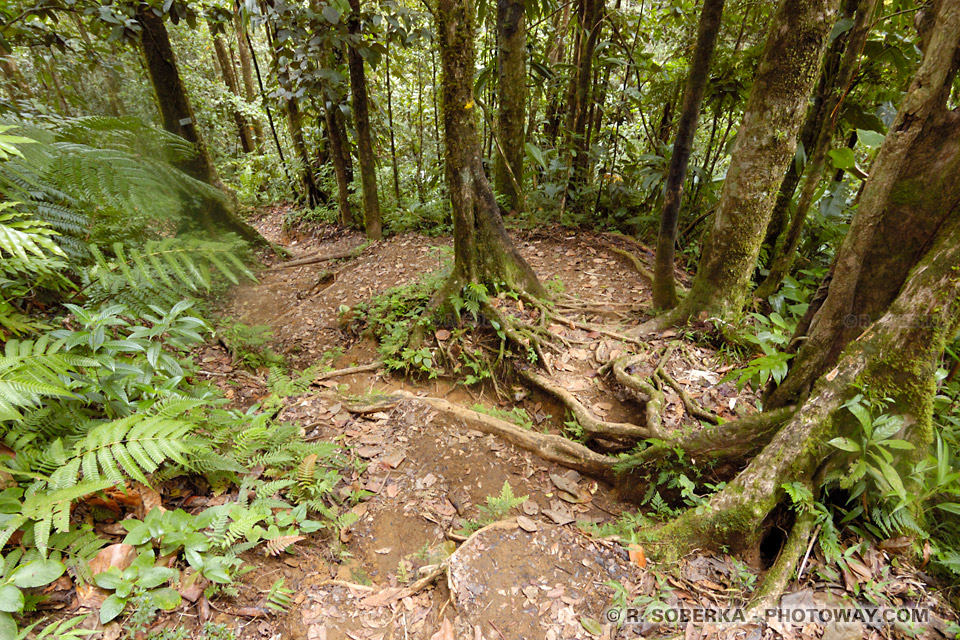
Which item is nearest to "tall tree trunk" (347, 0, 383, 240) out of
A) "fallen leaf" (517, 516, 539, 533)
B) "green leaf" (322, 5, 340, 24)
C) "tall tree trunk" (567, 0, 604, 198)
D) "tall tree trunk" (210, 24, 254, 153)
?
"green leaf" (322, 5, 340, 24)

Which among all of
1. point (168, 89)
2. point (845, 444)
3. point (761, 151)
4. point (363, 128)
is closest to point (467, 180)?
point (761, 151)

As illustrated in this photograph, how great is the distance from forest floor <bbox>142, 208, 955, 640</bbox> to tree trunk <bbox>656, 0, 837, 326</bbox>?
2.30 ft

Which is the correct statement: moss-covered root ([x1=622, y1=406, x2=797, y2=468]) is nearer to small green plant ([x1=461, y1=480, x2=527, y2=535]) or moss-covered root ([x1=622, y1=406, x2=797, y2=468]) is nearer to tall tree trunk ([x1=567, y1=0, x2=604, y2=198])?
small green plant ([x1=461, y1=480, x2=527, y2=535])

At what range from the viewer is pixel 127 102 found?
664 centimetres

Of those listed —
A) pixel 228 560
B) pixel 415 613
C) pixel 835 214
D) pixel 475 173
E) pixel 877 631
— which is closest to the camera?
pixel 877 631

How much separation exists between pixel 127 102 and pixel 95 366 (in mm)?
7004

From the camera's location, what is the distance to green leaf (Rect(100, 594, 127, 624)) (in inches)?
63.8

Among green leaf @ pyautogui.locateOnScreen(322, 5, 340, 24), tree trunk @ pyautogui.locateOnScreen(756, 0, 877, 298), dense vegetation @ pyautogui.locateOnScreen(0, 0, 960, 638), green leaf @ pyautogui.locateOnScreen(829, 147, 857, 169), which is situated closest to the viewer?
dense vegetation @ pyautogui.locateOnScreen(0, 0, 960, 638)

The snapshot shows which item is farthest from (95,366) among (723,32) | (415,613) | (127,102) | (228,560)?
(723,32)

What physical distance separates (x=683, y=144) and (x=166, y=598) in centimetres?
497

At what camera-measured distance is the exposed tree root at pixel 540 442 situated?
11.0 feet

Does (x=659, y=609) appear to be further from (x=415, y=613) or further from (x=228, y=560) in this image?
(x=228, y=560)

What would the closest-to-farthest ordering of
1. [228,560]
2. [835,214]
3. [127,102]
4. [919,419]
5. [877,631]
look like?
[877,631]
[228,560]
[919,419]
[835,214]
[127,102]

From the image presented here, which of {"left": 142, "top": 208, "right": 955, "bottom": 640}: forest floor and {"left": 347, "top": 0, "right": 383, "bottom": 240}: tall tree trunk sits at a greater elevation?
{"left": 347, "top": 0, "right": 383, "bottom": 240}: tall tree trunk
